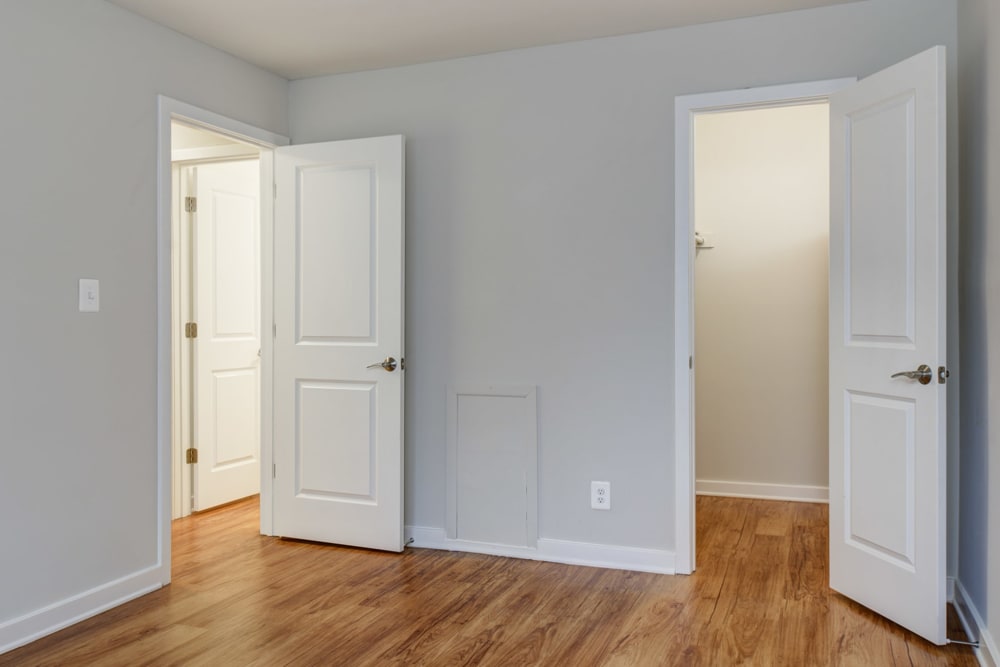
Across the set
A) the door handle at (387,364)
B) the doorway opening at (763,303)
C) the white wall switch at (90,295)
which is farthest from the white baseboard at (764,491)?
the white wall switch at (90,295)

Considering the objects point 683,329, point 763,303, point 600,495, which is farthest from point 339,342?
point 763,303

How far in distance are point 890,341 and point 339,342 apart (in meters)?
2.49

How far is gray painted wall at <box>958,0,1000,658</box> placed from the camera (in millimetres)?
2422

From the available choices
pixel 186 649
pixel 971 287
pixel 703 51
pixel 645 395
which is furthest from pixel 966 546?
pixel 186 649

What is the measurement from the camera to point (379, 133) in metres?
3.90

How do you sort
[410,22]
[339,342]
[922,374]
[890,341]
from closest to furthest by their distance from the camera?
1. [922,374]
2. [890,341]
3. [410,22]
4. [339,342]

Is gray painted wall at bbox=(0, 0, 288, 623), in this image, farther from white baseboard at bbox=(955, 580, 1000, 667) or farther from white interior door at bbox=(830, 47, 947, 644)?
white baseboard at bbox=(955, 580, 1000, 667)

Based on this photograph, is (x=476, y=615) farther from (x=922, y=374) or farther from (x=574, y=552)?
(x=922, y=374)

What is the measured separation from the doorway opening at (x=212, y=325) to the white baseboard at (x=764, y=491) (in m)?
2.89

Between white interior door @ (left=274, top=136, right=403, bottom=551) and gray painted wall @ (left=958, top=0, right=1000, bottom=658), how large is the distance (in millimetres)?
2399

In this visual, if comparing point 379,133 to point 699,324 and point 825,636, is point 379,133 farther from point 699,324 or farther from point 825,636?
point 825,636

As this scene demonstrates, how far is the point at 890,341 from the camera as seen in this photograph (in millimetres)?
2729

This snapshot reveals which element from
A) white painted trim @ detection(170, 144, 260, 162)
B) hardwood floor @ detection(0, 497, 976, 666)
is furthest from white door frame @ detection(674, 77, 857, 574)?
white painted trim @ detection(170, 144, 260, 162)

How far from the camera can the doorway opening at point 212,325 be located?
172 inches
